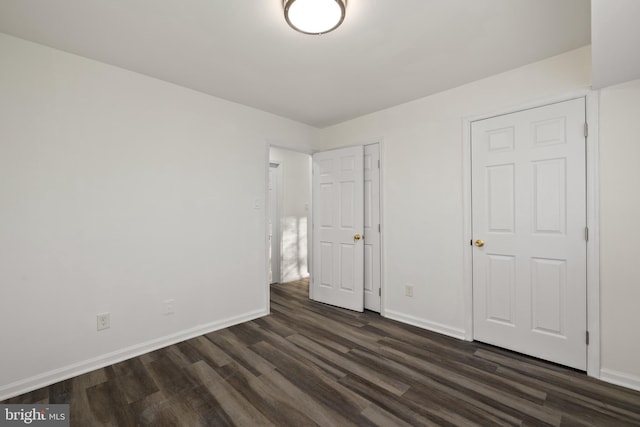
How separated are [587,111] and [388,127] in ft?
5.55

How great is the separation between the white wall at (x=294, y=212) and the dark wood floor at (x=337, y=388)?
7.49 feet

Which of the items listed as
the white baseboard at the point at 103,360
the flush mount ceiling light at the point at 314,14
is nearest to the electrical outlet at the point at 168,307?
the white baseboard at the point at 103,360

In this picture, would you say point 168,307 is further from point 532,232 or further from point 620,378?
point 620,378

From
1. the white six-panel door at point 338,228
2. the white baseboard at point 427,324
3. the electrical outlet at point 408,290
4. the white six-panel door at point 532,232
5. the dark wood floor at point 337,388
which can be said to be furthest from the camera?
the white six-panel door at point 338,228

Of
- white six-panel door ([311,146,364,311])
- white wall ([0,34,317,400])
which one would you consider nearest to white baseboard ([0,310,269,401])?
white wall ([0,34,317,400])

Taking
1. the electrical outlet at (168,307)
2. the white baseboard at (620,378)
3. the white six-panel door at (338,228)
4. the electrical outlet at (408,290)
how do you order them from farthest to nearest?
1. the white six-panel door at (338,228)
2. the electrical outlet at (408,290)
3. the electrical outlet at (168,307)
4. the white baseboard at (620,378)

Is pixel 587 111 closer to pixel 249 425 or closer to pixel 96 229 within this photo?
pixel 249 425

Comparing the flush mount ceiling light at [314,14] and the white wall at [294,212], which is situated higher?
the flush mount ceiling light at [314,14]

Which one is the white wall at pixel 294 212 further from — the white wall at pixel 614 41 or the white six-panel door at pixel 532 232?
the white wall at pixel 614 41

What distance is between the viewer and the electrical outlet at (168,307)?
2.63 meters

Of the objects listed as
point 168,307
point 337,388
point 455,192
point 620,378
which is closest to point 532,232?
point 455,192

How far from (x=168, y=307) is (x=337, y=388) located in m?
1.70

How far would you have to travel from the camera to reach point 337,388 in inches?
77.6

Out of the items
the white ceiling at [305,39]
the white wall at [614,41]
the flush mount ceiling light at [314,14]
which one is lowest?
the white wall at [614,41]
